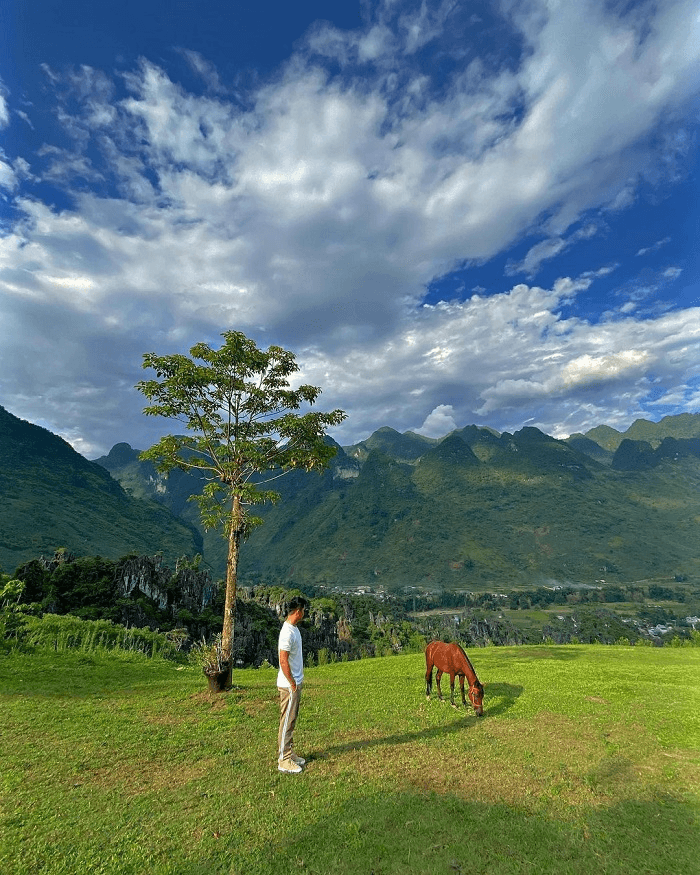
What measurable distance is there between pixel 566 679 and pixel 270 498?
49.8 feet

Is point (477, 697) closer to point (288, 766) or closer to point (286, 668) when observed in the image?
point (288, 766)

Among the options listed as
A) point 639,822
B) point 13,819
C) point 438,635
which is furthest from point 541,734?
point 438,635

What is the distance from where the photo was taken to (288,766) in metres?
7.75

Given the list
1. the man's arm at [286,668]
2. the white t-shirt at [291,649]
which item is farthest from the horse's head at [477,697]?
the man's arm at [286,668]

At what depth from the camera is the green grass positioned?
5.46 m

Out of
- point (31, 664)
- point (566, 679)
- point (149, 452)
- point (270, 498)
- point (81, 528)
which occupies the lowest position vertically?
point (566, 679)

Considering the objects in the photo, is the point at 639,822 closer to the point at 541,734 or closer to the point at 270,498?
the point at 541,734

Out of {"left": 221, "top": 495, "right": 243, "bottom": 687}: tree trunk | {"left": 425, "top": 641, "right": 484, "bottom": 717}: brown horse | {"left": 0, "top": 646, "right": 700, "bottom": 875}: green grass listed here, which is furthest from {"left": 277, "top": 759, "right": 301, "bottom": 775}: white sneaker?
{"left": 221, "top": 495, "right": 243, "bottom": 687}: tree trunk

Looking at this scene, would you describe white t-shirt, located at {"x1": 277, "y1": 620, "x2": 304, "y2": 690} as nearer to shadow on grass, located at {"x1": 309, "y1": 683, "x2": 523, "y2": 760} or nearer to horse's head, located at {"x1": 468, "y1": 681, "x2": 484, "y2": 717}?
shadow on grass, located at {"x1": 309, "y1": 683, "x2": 523, "y2": 760}

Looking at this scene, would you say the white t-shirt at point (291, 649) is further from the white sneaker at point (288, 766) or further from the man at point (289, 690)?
the white sneaker at point (288, 766)

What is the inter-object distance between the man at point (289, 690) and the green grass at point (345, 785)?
1.03 ft

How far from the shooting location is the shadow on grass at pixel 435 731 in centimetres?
890

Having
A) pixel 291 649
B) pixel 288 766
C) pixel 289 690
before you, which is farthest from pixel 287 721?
pixel 291 649

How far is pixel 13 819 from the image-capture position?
5891mm
